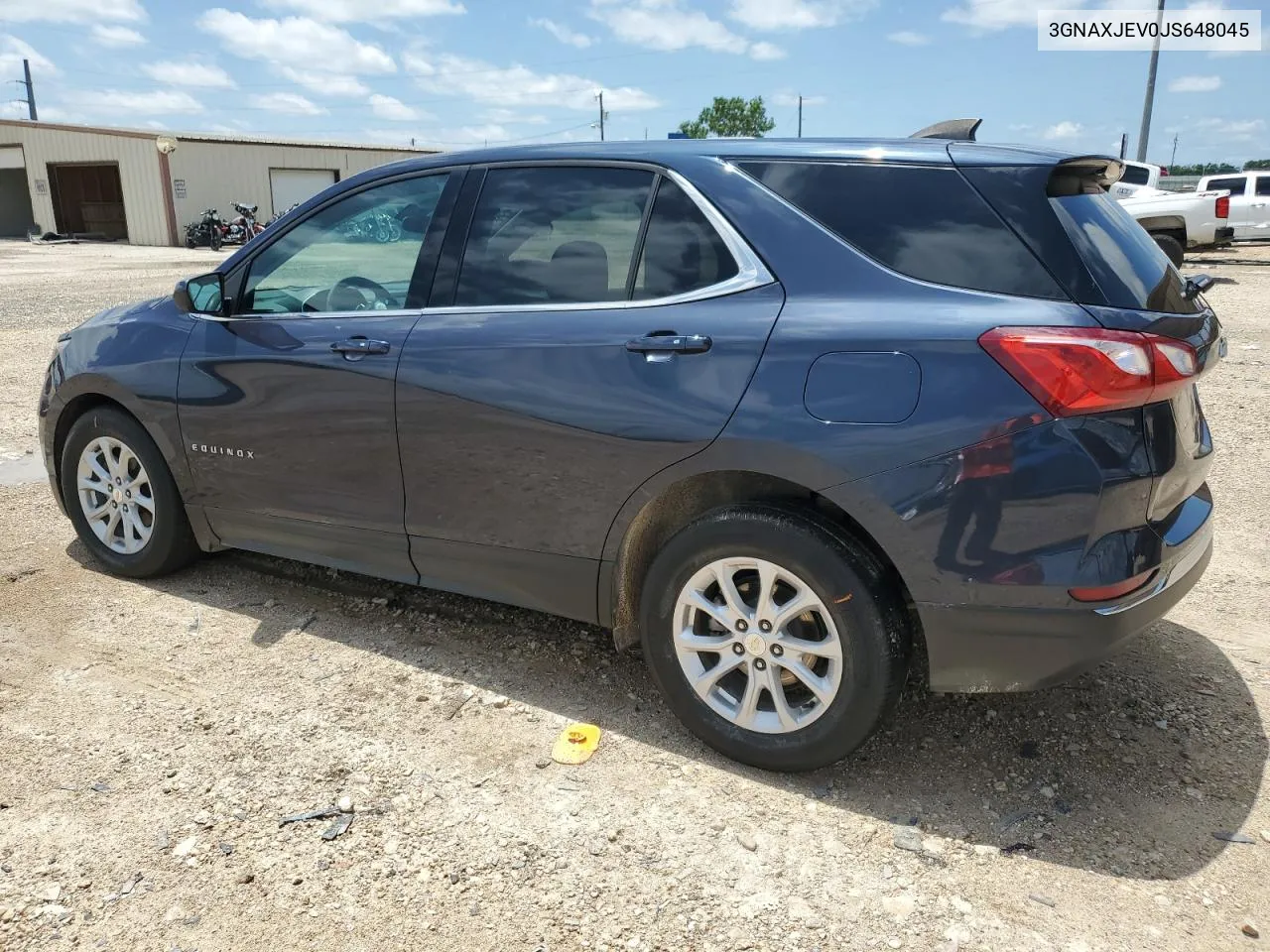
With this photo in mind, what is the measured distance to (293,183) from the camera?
3603 cm

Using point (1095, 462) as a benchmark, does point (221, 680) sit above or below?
below

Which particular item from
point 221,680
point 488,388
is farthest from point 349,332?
point 221,680

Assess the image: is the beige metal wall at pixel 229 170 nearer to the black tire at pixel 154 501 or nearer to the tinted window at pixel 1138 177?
the tinted window at pixel 1138 177

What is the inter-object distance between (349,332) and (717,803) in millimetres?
2016

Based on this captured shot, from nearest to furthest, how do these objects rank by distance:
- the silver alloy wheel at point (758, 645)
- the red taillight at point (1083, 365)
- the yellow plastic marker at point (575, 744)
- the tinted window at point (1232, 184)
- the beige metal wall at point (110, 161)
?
1. the red taillight at point (1083, 365)
2. the silver alloy wheel at point (758, 645)
3. the yellow plastic marker at point (575, 744)
4. the tinted window at point (1232, 184)
5. the beige metal wall at point (110, 161)

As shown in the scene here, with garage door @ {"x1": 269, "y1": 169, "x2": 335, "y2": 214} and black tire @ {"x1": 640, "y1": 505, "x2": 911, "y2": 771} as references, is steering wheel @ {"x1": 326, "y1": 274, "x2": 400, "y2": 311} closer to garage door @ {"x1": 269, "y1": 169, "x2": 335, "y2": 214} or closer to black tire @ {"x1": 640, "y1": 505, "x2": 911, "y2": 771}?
black tire @ {"x1": 640, "y1": 505, "x2": 911, "y2": 771}

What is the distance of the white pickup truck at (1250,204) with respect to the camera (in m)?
20.5

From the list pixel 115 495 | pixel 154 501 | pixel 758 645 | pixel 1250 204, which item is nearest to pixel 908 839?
pixel 758 645

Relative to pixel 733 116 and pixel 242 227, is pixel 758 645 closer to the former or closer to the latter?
pixel 242 227

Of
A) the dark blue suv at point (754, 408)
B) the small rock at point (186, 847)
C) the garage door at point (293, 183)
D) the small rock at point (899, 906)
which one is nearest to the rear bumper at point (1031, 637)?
the dark blue suv at point (754, 408)

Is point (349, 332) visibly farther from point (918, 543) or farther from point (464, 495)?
point (918, 543)

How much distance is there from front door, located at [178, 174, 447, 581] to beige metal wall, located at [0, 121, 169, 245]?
32945 millimetres

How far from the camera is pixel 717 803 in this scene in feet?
9.11

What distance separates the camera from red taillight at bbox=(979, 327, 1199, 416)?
2.33m
